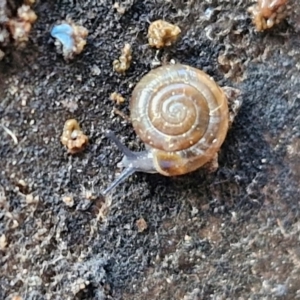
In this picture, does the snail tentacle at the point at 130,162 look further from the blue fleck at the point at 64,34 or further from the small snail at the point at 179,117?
the blue fleck at the point at 64,34

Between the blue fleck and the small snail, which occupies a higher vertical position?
the blue fleck

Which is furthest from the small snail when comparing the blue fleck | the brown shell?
the blue fleck

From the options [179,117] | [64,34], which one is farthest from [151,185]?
[64,34]

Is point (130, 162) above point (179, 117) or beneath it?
beneath

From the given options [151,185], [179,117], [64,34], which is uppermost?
[64,34]

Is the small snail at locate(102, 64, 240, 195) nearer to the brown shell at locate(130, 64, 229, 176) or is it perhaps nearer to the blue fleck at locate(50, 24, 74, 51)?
the brown shell at locate(130, 64, 229, 176)

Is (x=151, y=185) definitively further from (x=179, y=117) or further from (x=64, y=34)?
(x=64, y=34)

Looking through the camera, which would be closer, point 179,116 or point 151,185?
point 179,116
